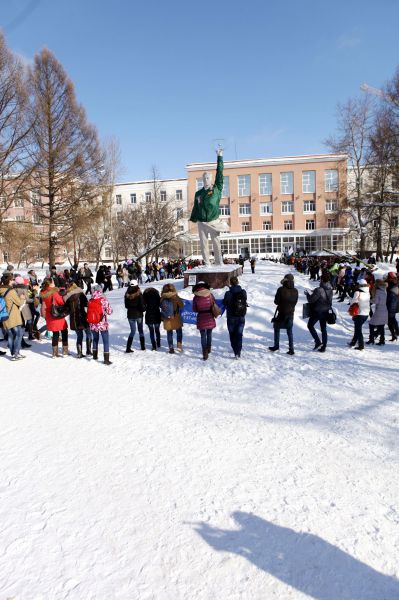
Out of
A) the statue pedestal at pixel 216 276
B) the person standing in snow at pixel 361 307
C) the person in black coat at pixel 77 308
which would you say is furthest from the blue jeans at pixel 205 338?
the statue pedestal at pixel 216 276

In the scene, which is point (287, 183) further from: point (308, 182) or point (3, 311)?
point (3, 311)

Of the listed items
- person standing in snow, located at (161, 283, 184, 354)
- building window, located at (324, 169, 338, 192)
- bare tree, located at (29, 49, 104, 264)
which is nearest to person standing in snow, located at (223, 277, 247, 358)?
person standing in snow, located at (161, 283, 184, 354)

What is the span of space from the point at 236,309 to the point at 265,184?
177 ft

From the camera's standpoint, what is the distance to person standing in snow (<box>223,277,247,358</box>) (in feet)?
23.5

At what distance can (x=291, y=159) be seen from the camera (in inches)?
2197

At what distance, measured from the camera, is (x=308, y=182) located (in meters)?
56.1

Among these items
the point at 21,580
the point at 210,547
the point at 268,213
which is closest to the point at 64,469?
the point at 21,580

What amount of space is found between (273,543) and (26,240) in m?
19.8

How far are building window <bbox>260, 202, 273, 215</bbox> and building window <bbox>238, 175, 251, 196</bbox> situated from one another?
2868 millimetres

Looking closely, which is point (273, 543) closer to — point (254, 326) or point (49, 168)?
point (254, 326)

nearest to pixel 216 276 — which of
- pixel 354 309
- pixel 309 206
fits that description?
pixel 354 309

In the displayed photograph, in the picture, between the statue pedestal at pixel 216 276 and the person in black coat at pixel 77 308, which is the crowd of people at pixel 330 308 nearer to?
the person in black coat at pixel 77 308

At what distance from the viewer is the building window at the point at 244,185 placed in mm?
57469

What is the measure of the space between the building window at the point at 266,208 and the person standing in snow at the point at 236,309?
173ft
